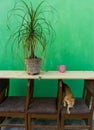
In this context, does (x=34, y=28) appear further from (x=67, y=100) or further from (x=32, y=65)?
(x=67, y=100)

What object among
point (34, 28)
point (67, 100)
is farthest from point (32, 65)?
point (67, 100)

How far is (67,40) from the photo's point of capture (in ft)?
9.12

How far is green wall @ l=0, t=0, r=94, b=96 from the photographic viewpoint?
272cm

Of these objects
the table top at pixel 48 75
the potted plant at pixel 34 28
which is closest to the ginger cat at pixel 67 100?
the table top at pixel 48 75

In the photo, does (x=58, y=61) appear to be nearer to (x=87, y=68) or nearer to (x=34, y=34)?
(x=87, y=68)

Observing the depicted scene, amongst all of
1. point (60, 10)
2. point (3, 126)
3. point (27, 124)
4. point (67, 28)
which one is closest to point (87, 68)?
point (67, 28)

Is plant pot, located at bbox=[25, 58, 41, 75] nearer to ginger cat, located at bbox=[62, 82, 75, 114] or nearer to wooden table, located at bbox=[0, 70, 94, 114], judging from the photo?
wooden table, located at bbox=[0, 70, 94, 114]

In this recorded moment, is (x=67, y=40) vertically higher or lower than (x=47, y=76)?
higher

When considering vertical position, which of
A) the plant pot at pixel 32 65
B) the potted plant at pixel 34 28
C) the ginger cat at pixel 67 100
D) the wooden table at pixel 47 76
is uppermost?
the potted plant at pixel 34 28

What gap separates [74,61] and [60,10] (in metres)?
0.66

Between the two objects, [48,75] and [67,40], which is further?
[67,40]

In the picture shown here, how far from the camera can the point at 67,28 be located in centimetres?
276

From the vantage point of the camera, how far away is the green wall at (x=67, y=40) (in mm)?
2721

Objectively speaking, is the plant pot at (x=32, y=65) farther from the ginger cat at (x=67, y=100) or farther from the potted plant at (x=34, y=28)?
the ginger cat at (x=67, y=100)
